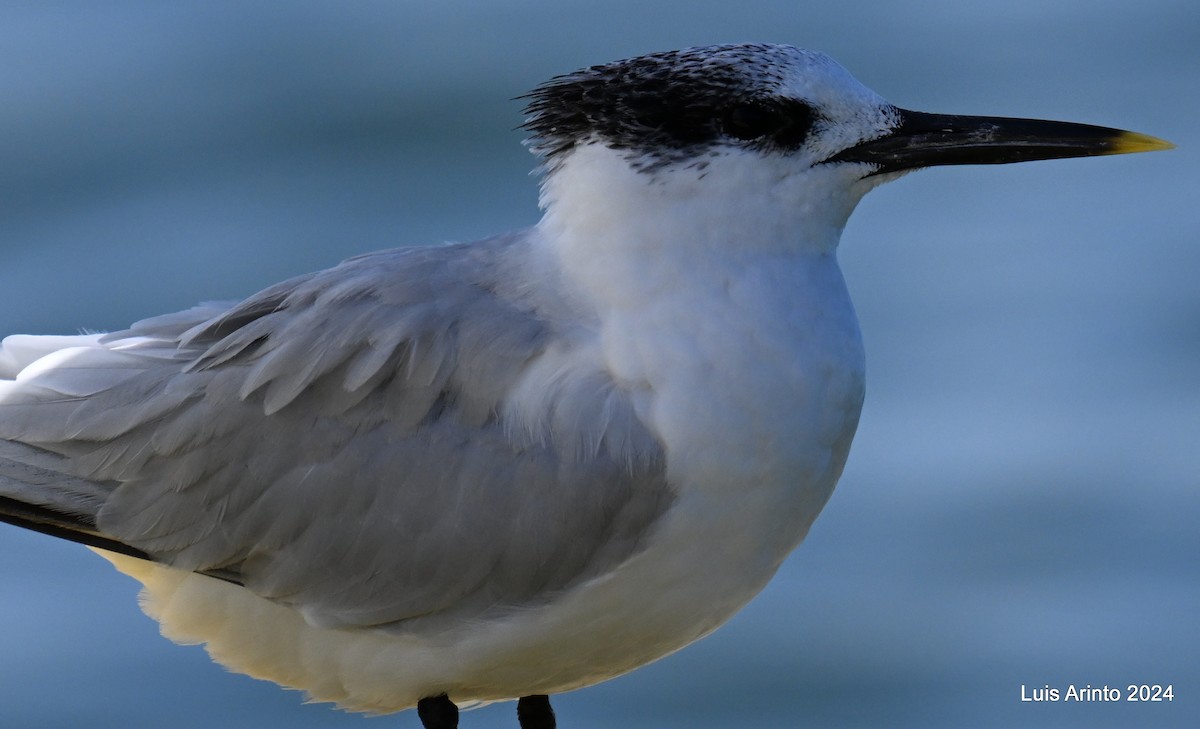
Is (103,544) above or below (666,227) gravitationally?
below

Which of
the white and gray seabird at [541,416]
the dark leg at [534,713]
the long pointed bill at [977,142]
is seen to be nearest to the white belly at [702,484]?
the white and gray seabird at [541,416]

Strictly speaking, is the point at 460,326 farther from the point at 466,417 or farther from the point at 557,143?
the point at 557,143

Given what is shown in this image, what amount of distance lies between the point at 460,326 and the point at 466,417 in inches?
9.2

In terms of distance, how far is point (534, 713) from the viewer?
5852 mm

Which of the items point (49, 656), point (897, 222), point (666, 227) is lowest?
point (49, 656)

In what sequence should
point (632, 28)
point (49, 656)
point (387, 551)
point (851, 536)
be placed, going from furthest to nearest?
point (632, 28)
point (851, 536)
point (49, 656)
point (387, 551)

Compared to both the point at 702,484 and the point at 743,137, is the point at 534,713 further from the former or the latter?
the point at 743,137

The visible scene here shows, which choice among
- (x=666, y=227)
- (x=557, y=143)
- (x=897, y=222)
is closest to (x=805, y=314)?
(x=666, y=227)

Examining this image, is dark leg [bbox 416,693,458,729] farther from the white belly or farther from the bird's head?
the bird's head

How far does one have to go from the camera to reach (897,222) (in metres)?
10.1

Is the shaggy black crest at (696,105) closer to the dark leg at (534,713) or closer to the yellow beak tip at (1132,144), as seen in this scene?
the yellow beak tip at (1132,144)

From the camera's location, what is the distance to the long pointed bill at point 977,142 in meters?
4.77

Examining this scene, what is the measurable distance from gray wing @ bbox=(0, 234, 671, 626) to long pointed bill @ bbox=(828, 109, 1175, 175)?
0.88 m

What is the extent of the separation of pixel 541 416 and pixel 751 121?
895 millimetres
